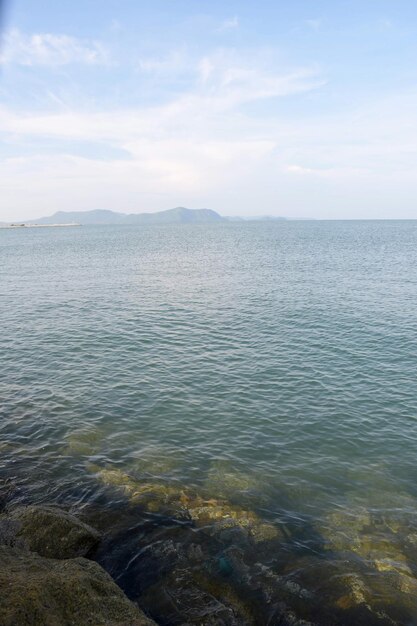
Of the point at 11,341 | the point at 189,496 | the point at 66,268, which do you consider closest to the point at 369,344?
the point at 189,496

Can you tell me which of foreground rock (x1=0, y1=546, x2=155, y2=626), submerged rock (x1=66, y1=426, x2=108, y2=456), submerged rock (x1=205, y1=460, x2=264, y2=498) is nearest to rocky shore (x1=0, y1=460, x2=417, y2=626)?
foreground rock (x1=0, y1=546, x2=155, y2=626)

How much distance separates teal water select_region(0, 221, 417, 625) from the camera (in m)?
16.5

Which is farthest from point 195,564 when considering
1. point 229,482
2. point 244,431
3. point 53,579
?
point 244,431

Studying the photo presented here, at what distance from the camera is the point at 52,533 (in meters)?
16.2

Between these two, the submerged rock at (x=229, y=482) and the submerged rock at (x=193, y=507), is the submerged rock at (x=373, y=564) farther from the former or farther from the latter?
the submerged rock at (x=229, y=482)

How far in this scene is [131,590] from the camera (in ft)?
49.8

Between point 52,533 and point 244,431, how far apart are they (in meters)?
14.3

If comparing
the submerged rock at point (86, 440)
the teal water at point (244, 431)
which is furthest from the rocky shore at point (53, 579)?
the submerged rock at point (86, 440)

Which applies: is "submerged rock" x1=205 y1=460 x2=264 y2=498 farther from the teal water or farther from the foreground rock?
the foreground rock

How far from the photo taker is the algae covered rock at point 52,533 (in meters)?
15.8

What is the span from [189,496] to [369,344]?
28.8 metres

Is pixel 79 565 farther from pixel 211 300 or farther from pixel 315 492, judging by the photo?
pixel 211 300

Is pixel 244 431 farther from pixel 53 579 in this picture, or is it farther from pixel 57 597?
pixel 57 597

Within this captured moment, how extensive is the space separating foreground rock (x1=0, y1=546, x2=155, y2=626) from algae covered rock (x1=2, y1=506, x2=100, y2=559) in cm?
229
